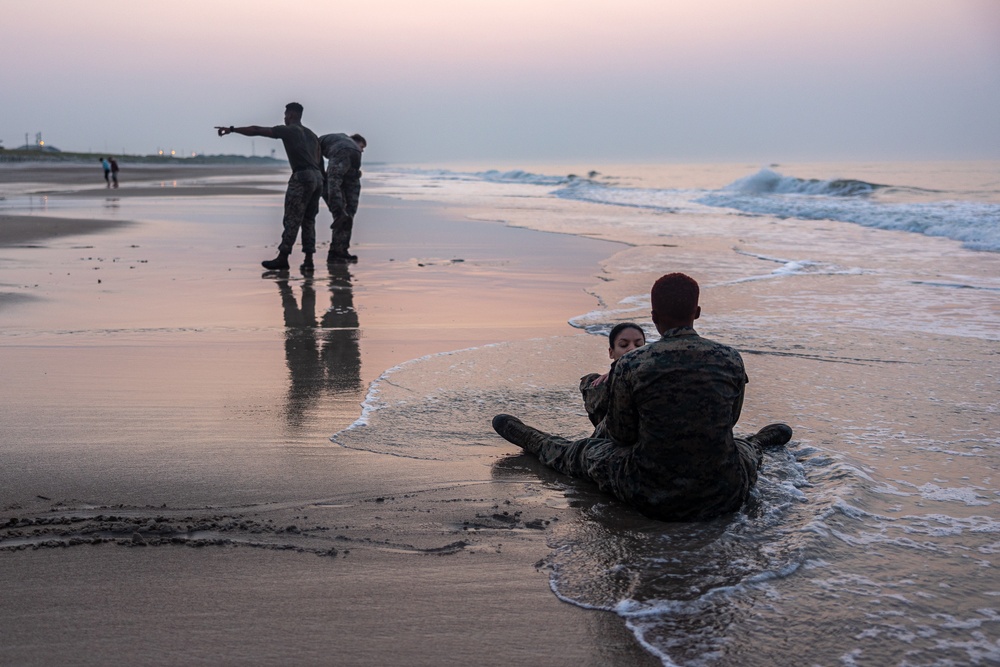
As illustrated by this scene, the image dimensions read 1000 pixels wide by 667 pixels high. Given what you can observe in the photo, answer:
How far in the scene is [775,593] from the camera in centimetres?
303

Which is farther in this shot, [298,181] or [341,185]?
[341,185]

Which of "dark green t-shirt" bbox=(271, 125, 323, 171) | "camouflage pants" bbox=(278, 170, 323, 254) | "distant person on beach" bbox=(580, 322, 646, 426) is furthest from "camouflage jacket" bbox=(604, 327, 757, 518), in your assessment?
"dark green t-shirt" bbox=(271, 125, 323, 171)

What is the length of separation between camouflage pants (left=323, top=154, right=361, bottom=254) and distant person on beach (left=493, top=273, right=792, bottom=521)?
357 inches

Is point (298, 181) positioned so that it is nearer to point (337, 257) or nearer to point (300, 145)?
point (300, 145)

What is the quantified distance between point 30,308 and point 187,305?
140 centimetres

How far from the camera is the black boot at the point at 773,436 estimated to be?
4.48 m

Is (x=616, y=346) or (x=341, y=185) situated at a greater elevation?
(x=341, y=185)

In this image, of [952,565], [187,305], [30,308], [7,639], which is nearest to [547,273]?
[187,305]

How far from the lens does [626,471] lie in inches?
148

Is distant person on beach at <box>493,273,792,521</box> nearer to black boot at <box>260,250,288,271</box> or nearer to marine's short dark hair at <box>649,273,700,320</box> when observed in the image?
marine's short dark hair at <box>649,273,700,320</box>

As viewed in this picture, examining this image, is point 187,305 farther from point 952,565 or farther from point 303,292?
point 952,565

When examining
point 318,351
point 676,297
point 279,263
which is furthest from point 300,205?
point 676,297

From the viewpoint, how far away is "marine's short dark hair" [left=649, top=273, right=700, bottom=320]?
146 inches

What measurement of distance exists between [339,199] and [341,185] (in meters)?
0.24
